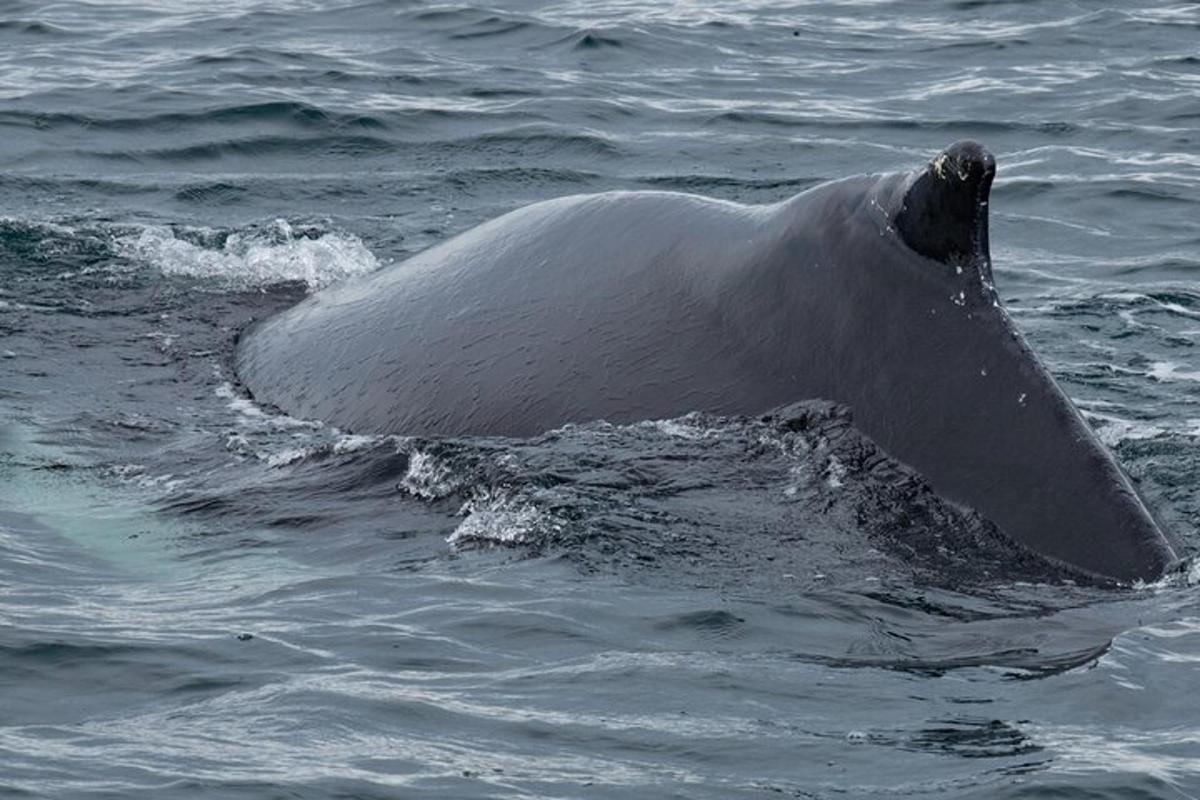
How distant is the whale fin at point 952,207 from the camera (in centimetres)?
661

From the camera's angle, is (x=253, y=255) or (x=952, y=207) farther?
(x=253, y=255)

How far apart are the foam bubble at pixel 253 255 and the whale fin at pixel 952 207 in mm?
5300

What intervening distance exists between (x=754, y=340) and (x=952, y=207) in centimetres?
100

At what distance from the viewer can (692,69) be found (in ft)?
70.2

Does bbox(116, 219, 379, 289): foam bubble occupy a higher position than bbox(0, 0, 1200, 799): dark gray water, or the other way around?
bbox(116, 219, 379, 289): foam bubble

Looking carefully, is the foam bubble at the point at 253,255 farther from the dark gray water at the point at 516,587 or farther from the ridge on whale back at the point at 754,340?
the ridge on whale back at the point at 754,340

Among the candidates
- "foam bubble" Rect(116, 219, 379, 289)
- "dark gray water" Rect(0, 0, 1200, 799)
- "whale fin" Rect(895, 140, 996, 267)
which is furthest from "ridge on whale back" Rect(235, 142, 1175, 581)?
"foam bubble" Rect(116, 219, 379, 289)

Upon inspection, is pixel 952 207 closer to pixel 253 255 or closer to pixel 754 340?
pixel 754 340

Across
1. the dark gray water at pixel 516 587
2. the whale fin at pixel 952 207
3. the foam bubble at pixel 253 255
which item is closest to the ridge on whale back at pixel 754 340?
the whale fin at pixel 952 207

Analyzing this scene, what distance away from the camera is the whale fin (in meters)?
6.61

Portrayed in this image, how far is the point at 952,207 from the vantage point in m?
6.82

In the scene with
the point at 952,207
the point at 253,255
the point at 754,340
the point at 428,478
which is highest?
the point at 952,207

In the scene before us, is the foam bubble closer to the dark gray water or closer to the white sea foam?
the dark gray water

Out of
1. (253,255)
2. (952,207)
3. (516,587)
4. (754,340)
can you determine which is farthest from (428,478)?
(253,255)
